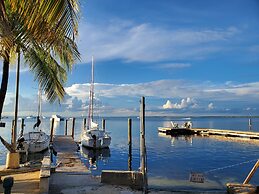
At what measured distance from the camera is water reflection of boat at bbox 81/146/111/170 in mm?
32875

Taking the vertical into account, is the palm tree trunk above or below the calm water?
above

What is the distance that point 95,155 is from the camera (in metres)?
36.5

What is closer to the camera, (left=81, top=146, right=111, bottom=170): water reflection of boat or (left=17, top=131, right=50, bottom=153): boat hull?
(left=81, top=146, right=111, bottom=170): water reflection of boat

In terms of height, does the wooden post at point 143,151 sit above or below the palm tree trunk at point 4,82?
below

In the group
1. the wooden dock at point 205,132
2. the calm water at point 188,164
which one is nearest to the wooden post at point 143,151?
the calm water at point 188,164

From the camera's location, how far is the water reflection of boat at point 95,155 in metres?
32.9

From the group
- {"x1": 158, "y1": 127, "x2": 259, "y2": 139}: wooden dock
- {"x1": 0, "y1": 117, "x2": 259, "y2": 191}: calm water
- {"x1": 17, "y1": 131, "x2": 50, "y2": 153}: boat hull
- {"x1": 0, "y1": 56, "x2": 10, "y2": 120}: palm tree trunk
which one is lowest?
{"x1": 0, "y1": 117, "x2": 259, "y2": 191}: calm water

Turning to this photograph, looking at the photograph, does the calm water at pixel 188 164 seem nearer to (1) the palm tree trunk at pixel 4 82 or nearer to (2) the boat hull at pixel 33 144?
(2) the boat hull at pixel 33 144

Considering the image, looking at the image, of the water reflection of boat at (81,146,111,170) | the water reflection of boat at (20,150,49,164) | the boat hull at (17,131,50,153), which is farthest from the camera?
the boat hull at (17,131,50,153)

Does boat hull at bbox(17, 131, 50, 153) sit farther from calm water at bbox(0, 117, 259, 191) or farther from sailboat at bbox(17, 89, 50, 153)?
calm water at bbox(0, 117, 259, 191)

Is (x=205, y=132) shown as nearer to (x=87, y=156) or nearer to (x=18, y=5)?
(x=87, y=156)

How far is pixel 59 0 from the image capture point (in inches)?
218

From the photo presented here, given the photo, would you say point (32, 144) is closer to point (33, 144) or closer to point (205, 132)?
point (33, 144)

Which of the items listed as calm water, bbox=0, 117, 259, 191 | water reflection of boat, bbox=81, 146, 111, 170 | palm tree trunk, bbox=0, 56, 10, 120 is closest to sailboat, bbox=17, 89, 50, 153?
calm water, bbox=0, 117, 259, 191
